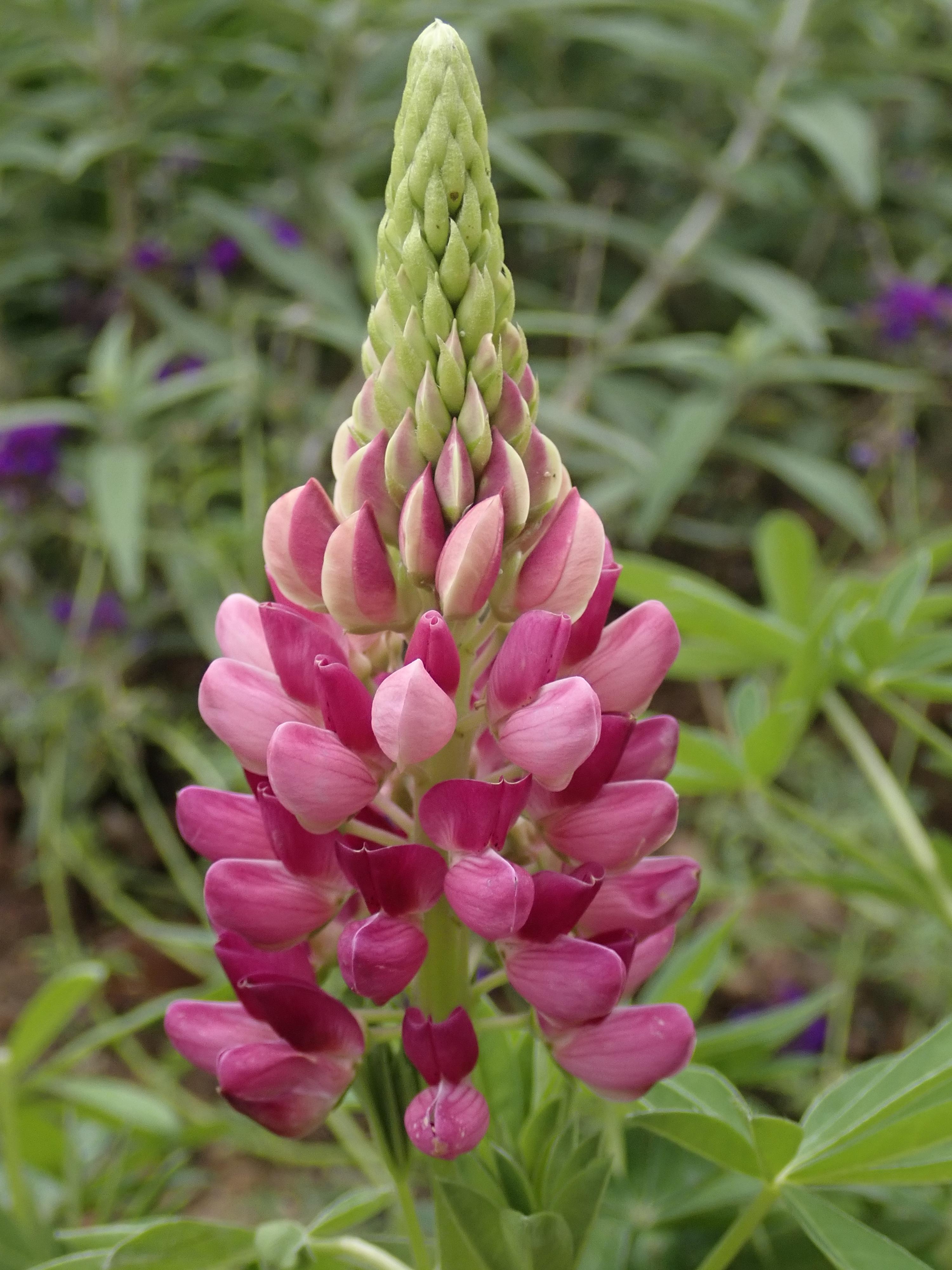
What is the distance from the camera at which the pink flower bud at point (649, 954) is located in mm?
583

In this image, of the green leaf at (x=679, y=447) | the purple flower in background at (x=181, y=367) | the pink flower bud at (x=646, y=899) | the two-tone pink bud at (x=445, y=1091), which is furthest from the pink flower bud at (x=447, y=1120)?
the purple flower in background at (x=181, y=367)

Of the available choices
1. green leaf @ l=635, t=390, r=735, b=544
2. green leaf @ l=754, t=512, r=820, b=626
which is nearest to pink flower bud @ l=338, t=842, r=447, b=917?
green leaf @ l=754, t=512, r=820, b=626

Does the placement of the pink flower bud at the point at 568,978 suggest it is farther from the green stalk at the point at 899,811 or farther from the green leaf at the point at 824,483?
the green leaf at the point at 824,483

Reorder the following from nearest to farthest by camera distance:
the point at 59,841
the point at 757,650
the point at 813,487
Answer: the point at 757,650 < the point at 59,841 < the point at 813,487

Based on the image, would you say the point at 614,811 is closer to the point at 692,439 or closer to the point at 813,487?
the point at 692,439

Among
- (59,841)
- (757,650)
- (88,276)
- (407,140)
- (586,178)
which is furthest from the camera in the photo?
(586,178)

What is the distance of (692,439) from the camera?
68.2 inches

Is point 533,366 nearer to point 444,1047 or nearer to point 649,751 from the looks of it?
point 649,751

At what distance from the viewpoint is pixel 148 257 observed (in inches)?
78.9

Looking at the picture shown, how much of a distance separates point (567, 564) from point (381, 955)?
204 millimetres

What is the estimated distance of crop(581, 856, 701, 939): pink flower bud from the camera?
568 mm

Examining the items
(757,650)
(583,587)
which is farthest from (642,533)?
(583,587)

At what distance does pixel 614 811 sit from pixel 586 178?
218 centimetres

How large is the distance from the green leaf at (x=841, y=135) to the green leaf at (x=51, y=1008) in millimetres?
1452
